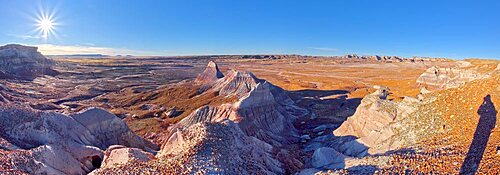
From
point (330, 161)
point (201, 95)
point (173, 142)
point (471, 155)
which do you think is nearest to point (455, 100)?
point (471, 155)

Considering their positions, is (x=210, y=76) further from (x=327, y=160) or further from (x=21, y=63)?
(x=21, y=63)

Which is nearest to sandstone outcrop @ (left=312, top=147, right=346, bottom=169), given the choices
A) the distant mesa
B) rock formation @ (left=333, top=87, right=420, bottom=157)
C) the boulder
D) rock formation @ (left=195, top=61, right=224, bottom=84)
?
rock formation @ (left=333, top=87, right=420, bottom=157)

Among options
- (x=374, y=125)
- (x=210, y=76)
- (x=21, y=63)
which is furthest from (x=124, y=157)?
(x=21, y=63)

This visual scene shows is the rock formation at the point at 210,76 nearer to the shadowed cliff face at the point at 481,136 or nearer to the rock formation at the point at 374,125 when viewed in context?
the rock formation at the point at 374,125

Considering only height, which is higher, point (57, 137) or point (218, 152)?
point (218, 152)

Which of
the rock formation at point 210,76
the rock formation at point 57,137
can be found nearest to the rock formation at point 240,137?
the rock formation at point 57,137

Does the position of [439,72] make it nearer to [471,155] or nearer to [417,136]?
[417,136]

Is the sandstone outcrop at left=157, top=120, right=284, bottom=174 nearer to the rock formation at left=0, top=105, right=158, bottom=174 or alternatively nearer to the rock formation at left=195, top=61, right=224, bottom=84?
the rock formation at left=0, top=105, right=158, bottom=174
